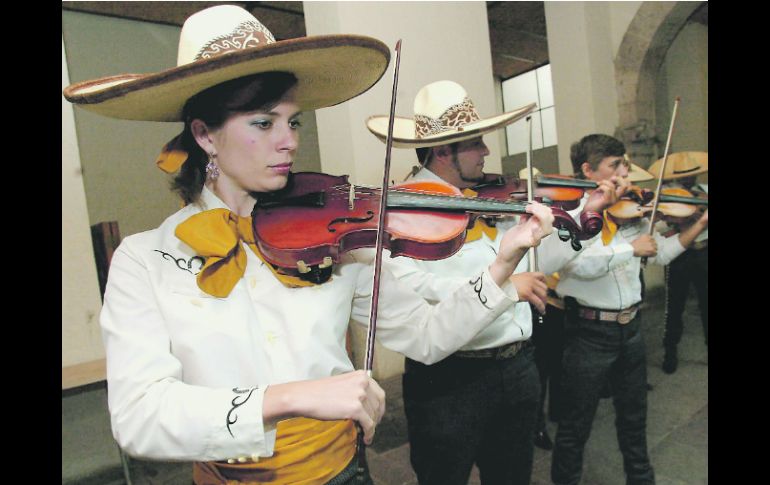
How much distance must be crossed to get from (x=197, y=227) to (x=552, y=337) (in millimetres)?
2545

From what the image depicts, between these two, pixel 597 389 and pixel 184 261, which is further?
pixel 597 389

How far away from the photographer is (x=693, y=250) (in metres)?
3.80

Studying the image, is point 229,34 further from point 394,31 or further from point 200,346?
point 394,31

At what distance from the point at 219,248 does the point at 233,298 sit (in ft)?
0.36

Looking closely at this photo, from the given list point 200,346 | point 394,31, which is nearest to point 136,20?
point 394,31

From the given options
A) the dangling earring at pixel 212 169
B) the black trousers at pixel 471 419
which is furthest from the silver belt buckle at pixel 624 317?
the dangling earring at pixel 212 169

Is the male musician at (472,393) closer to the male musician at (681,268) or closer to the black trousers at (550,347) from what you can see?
the black trousers at (550,347)

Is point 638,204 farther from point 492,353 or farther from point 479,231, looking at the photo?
point 492,353

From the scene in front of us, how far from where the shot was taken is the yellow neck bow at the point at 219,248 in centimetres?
95

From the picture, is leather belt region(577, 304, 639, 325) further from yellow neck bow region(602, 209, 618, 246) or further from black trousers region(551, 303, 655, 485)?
yellow neck bow region(602, 209, 618, 246)

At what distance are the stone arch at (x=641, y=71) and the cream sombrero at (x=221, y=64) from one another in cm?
487

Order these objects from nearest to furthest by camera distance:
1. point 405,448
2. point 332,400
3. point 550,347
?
point 332,400
point 405,448
point 550,347

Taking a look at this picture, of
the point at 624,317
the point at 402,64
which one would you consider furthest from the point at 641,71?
the point at 624,317

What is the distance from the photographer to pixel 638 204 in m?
2.67
